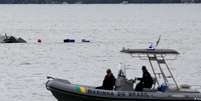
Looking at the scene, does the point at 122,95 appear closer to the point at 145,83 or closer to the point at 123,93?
the point at 123,93

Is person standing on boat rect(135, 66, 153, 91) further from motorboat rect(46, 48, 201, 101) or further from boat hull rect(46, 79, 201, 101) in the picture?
boat hull rect(46, 79, 201, 101)

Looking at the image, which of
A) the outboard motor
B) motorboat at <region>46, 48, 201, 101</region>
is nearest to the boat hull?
motorboat at <region>46, 48, 201, 101</region>

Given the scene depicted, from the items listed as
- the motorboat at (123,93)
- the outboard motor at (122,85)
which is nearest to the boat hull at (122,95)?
the motorboat at (123,93)

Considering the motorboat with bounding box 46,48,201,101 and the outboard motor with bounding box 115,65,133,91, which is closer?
the motorboat with bounding box 46,48,201,101

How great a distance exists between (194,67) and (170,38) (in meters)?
37.6

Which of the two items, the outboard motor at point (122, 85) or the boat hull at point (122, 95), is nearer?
the boat hull at point (122, 95)

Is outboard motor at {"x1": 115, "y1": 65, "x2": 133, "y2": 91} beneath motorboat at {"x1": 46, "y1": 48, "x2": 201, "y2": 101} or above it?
above

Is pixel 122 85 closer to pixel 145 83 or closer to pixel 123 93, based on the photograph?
pixel 123 93

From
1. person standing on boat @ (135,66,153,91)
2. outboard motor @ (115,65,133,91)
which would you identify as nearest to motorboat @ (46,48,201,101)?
outboard motor @ (115,65,133,91)

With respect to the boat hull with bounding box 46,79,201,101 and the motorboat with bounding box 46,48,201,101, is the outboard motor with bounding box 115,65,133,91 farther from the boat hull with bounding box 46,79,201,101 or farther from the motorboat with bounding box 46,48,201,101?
the boat hull with bounding box 46,79,201,101

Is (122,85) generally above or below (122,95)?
above

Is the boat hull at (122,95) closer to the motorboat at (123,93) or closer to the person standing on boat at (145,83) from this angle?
the motorboat at (123,93)

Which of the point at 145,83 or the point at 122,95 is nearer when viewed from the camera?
the point at 122,95

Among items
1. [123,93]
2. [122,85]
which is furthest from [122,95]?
[122,85]
